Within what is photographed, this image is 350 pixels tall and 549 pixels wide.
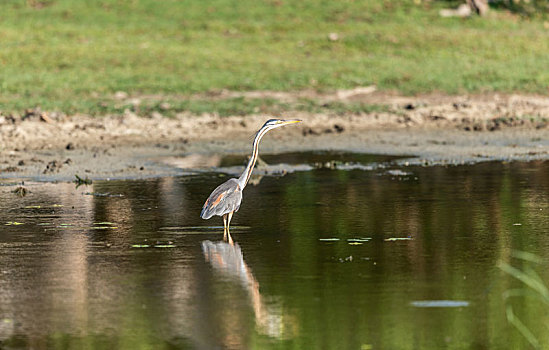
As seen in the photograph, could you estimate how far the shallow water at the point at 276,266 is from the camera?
756 centimetres

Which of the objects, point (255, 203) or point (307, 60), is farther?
point (307, 60)

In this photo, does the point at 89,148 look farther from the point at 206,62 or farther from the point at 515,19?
the point at 515,19

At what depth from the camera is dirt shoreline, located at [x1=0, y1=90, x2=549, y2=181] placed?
59.6ft

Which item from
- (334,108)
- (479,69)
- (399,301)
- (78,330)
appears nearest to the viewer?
(78,330)

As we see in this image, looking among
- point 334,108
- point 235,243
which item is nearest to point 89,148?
point 334,108

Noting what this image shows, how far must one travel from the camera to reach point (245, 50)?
30.0m

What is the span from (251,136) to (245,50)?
1134 centimetres

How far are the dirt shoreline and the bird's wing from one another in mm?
5360

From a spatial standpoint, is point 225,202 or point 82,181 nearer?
point 225,202

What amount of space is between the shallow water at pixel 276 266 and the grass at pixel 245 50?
946 cm

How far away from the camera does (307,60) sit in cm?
2903

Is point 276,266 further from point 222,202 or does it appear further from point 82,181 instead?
point 82,181

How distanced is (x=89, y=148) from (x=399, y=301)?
12.3 meters

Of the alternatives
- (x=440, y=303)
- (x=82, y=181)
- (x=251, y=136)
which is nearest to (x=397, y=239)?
(x=440, y=303)
